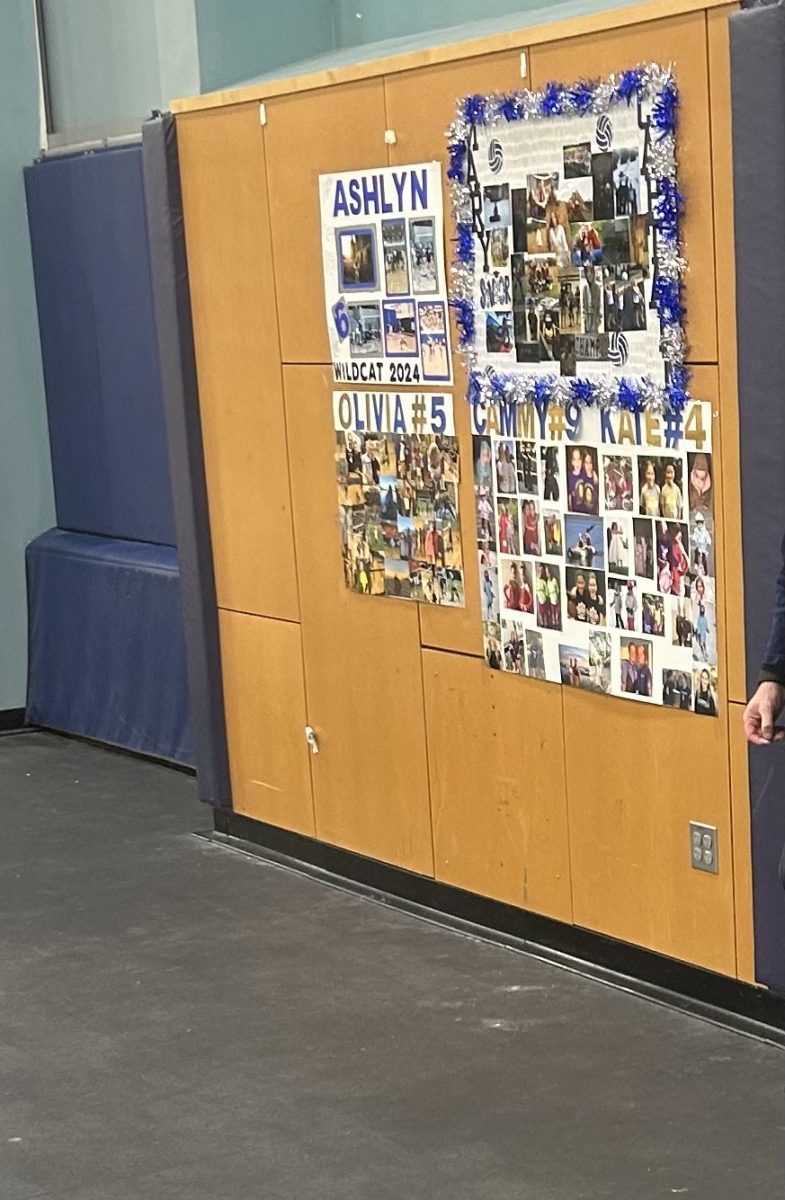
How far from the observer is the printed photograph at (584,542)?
167 inches

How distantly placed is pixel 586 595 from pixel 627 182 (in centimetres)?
92

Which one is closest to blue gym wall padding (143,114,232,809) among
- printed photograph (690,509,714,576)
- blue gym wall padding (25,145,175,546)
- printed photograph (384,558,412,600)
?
printed photograph (384,558,412,600)

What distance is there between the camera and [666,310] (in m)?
3.93

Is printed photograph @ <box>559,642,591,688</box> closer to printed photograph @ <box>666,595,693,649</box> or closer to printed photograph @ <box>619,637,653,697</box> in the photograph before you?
printed photograph @ <box>619,637,653,697</box>

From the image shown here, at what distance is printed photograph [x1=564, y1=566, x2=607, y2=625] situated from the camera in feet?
14.0

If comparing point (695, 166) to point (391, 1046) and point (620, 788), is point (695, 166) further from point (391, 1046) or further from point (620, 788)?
point (391, 1046)

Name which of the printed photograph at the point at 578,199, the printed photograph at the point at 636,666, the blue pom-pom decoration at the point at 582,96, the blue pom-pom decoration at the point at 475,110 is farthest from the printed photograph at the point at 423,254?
the printed photograph at the point at 636,666

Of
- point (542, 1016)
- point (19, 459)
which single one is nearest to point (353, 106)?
point (542, 1016)

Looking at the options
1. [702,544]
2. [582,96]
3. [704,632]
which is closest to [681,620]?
[704,632]

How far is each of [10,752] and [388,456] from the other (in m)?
3.06

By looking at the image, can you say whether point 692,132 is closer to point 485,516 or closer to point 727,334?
point 727,334

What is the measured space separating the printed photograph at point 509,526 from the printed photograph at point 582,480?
20cm

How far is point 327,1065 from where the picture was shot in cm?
402

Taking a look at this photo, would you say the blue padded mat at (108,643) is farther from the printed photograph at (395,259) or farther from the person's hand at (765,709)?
the person's hand at (765,709)
